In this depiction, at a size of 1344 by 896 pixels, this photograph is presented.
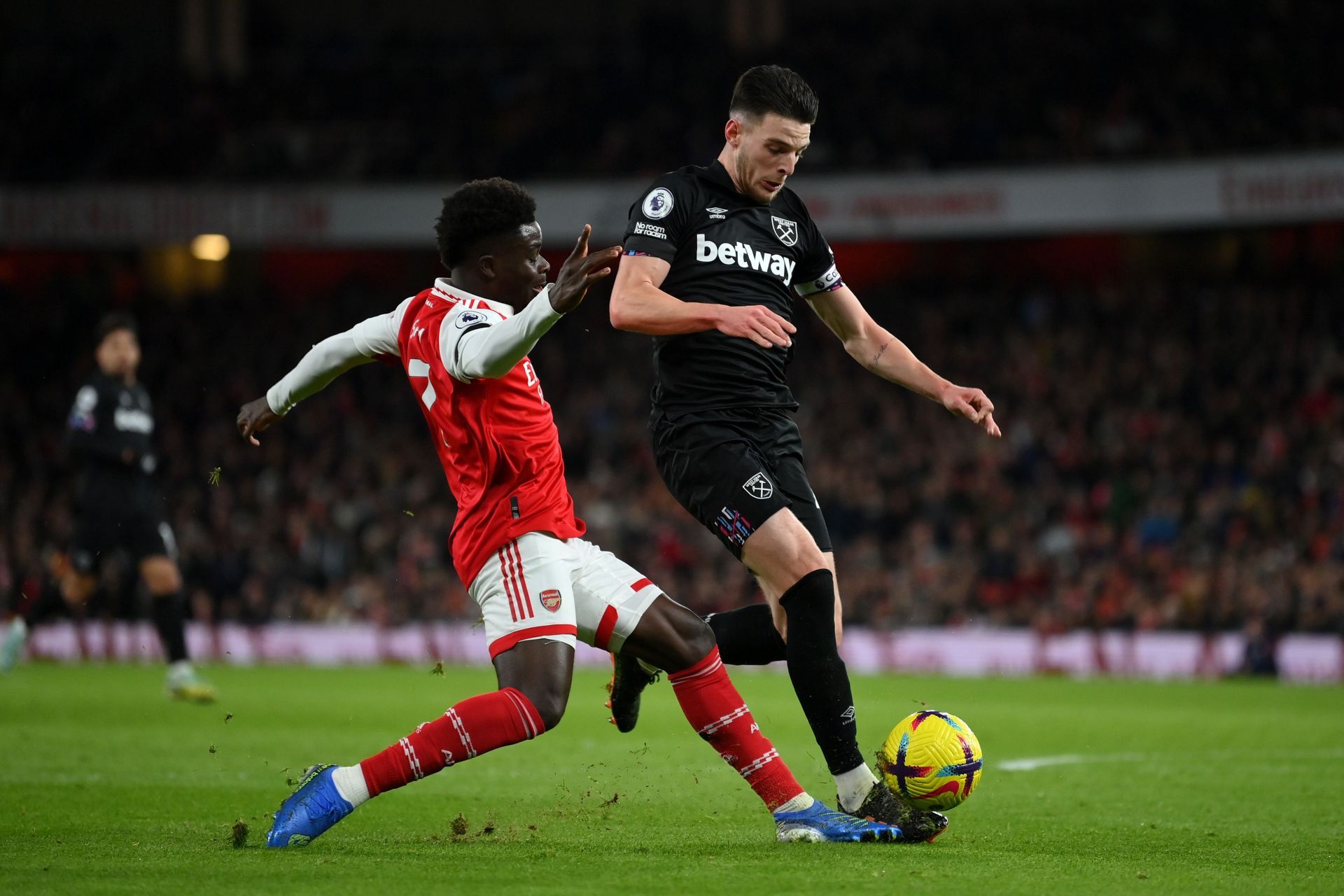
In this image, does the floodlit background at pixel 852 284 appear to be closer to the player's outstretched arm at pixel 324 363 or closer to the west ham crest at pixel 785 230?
the player's outstretched arm at pixel 324 363

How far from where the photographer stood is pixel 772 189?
559cm

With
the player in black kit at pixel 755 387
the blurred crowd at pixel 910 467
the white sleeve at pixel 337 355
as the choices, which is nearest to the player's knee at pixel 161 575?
the white sleeve at pixel 337 355

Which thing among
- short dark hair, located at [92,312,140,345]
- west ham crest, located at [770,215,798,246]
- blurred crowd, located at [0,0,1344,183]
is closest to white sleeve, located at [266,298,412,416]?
west ham crest, located at [770,215,798,246]

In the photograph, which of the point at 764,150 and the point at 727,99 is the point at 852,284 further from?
the point at 764,150

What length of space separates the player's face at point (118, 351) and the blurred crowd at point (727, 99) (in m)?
14.3

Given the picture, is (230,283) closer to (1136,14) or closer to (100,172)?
(100,172)

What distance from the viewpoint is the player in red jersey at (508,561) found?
190 inches

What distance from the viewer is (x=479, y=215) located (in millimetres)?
5148

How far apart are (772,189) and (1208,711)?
7.94m

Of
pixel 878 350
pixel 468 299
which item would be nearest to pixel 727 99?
pixel 878 350

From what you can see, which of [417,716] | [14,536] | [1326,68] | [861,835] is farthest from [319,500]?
[861,835]

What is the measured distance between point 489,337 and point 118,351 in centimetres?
724

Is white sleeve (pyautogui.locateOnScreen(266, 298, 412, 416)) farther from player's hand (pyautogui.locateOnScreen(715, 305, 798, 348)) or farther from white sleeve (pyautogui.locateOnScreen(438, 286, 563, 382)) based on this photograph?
player's hand (pyautogui.locateOnScreen(715, 305, 798, 348))

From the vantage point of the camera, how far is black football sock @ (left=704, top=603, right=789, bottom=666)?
5.74 m
